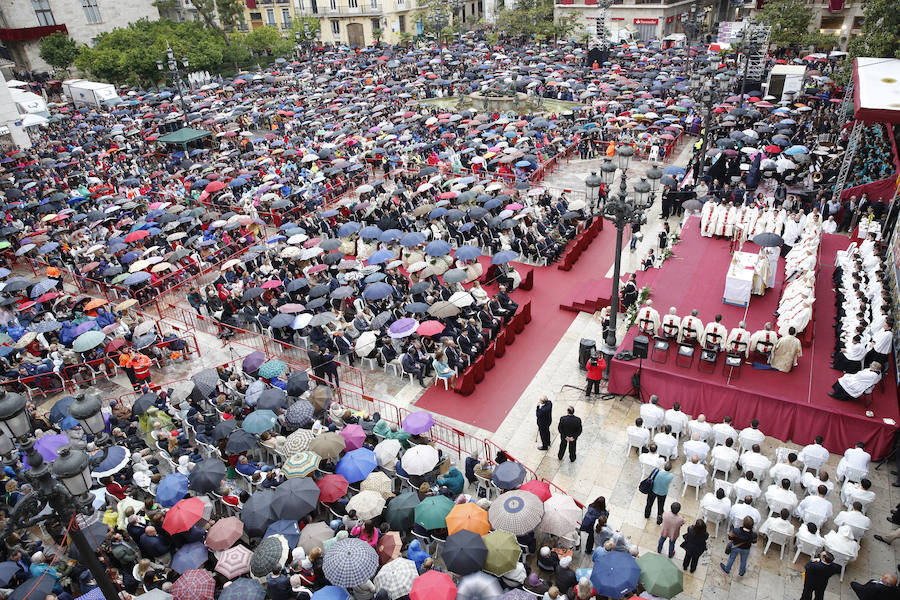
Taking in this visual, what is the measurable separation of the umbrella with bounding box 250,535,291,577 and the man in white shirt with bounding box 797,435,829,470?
31.4 ft

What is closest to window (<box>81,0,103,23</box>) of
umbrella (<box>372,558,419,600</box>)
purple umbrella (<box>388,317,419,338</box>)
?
purple umbrella (<box>388,317,419,338</box>)

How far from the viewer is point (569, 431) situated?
12320 mm

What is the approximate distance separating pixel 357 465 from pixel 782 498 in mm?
7505

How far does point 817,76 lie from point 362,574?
1737 inches

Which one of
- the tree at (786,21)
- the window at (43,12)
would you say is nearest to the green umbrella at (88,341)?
the tree at (786,21)

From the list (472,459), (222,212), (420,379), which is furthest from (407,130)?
(472,459)

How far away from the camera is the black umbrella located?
8.93 metres

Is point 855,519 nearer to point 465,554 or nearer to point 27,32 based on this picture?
point 465,554

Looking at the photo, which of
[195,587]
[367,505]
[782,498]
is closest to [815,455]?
[782,498]

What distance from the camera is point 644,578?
8688 mm

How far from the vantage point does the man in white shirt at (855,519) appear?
982cm

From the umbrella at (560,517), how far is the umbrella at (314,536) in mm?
3526

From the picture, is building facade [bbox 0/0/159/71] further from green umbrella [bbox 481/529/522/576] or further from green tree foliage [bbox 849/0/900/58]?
green umbrella [bbox 481/529/522/576]

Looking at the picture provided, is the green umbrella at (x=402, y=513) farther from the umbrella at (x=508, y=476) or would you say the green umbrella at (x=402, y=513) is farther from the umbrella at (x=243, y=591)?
the umbrella at (x=243, y=591)
